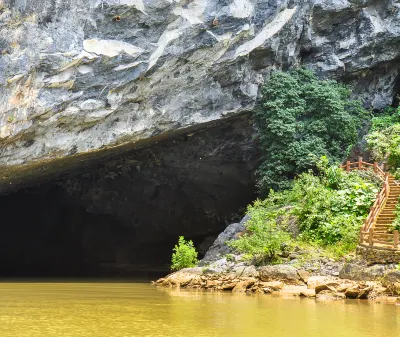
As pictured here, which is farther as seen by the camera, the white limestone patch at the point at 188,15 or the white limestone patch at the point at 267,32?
the white limestone patch at the point at 267,32

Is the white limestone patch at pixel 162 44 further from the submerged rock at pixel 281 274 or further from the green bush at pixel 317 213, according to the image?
the submerged rock at pixel 281 274

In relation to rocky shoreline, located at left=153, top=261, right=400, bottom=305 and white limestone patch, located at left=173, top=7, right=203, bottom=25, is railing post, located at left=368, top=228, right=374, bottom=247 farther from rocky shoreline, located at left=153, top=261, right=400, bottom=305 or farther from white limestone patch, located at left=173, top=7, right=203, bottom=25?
white limestone patch, located at left=173, top=7, right=203, bottom=25

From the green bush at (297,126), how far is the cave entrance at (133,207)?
195 cm

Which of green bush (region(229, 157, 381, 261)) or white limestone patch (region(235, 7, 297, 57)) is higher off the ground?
white limestone patch (region(235, 7, 297, 57))

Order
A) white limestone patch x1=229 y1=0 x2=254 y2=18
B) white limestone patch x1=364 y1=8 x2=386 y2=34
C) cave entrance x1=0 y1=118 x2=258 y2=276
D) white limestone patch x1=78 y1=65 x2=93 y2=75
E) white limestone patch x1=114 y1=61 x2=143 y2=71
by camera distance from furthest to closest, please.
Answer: cave entrance x1=0 y1=118 x2=258 y2=276 → white limestone patch x1=364 y1=8 x2=386 y2=34 → white limestone patch x1=229 y1=0 x2=254 y2=18 → white limestone patch x1=114 y1=61 x2=143 y2=71 → white limestone patch x1=78 y1=65 x2=93 y2=75

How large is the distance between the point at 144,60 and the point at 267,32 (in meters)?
4.84

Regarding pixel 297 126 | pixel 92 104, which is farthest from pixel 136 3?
pixel 297 126

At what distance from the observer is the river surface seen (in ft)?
Result: 25.5

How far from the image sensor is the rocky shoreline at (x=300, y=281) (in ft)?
40.7

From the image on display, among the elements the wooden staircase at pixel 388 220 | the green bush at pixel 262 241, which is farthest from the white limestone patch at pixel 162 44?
the wooden staircase at pixel 388 220

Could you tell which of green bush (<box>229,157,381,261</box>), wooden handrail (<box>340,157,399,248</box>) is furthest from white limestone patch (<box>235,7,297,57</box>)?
wooden handrail (<box>340,157,399,248</box>)

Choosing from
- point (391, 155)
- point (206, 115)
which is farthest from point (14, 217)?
point (391, 155)

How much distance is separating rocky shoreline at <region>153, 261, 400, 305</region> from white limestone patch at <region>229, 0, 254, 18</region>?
850 cm

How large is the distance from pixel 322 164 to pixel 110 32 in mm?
8039
